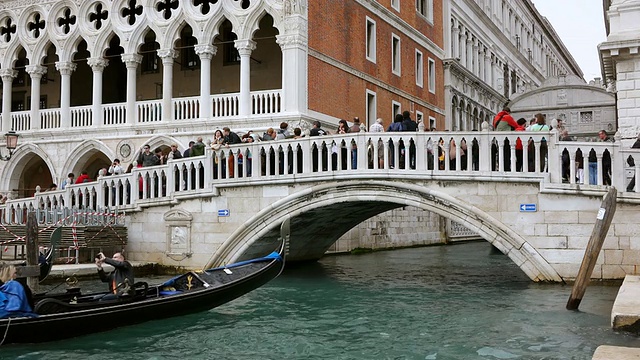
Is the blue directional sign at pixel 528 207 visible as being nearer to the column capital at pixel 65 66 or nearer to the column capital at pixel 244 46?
the column capital at pixel 244 46

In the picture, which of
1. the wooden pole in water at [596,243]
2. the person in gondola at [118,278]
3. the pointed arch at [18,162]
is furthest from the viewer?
the pointed arch at [18,162]

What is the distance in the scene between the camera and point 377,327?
8.69 m

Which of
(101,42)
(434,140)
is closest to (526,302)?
(434,140)

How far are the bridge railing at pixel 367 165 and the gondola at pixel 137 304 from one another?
239 cm

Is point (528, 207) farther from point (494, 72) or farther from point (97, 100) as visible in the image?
point (494, 72)

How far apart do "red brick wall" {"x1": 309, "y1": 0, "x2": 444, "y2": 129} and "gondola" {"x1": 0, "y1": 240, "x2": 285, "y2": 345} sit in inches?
295

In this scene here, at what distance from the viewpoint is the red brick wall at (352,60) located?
16.9m

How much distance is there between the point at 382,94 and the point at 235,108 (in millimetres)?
5617

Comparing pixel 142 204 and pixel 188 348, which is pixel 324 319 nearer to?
pixel 188 348

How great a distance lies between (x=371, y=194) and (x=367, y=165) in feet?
1.56

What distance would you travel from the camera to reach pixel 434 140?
11258 millimetres

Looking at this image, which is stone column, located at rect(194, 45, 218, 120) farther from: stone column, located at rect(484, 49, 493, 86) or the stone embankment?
stone column, located at rect(484, 49, 493, 86)

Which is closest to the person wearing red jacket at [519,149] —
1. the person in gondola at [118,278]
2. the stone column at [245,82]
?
the person in gondola at [118,278]

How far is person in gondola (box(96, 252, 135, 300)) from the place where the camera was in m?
8.56
